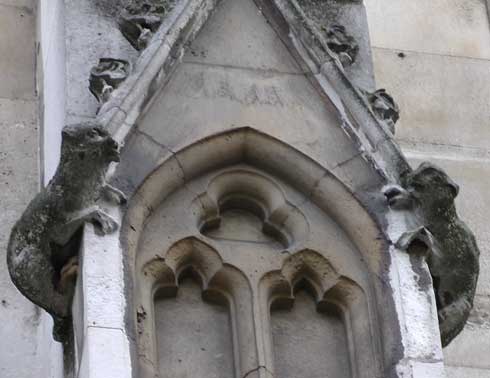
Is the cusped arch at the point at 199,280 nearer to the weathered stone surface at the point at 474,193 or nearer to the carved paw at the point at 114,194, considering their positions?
the carved paw at the point at 114,194

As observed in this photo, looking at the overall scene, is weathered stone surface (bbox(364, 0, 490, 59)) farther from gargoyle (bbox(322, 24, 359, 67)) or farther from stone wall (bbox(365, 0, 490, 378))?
gargoyle (bbox(322, 24, 359, 67))

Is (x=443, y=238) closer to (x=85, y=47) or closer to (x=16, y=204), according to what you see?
(x=85, y=47)

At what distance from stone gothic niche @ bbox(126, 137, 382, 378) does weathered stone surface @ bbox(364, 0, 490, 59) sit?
87.5 inches

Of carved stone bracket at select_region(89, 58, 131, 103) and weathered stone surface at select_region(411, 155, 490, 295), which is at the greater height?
weathered stone surface at select_region(411, 155, 490, 295)

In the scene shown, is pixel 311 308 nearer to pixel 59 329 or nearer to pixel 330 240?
pixel 330 240

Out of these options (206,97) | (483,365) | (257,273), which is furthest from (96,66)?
(483,365)

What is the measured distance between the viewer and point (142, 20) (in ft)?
31.6

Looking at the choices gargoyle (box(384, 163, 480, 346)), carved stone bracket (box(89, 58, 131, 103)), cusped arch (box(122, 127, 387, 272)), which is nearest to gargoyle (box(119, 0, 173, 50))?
carved stone bracket (box(89, 58, 131, 103))

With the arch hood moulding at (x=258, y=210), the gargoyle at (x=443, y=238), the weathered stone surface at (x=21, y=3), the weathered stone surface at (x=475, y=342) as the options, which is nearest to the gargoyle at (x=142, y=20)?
the arch hood moulding at (x=258, y=210)

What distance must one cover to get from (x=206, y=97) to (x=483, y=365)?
1.76 meters

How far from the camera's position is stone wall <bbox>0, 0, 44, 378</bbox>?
977cm

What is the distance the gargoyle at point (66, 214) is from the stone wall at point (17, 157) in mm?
786

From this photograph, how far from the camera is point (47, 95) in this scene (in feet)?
33.5

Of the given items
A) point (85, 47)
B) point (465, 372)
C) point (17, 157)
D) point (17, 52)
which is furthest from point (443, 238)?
point (17, 52)
